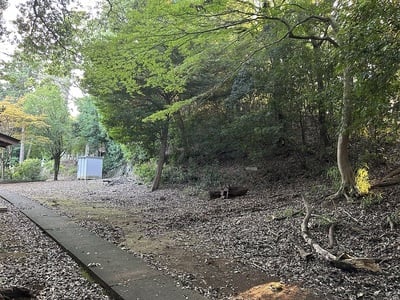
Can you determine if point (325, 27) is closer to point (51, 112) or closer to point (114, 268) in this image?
point (114, 268)

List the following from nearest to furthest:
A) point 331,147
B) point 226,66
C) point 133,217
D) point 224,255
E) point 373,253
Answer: point 373,253 → point 224,255 → point 133,217 → point 331,147 → point 226,66

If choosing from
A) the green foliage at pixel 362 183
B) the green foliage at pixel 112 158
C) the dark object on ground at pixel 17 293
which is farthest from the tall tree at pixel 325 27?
the green foliage at pixel 112 158

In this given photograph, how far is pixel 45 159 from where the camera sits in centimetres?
2322

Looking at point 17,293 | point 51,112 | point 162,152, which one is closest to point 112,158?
point 51,112

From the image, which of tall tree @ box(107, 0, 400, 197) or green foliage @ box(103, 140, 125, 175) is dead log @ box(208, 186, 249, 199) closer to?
tall tree @ box(107, 0, 400, 197)

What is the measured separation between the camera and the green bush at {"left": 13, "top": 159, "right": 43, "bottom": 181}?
1761 centimetres

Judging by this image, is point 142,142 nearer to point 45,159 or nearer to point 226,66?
point 226,66

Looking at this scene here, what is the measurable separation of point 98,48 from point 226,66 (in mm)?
4234

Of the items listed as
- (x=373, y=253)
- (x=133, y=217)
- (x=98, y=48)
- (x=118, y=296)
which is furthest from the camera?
(x=133, y=217)

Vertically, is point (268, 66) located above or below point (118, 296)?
above

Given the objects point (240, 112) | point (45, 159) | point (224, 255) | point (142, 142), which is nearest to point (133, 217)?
point (224, 255)

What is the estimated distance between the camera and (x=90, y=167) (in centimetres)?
1803

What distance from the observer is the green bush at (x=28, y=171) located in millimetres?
17611

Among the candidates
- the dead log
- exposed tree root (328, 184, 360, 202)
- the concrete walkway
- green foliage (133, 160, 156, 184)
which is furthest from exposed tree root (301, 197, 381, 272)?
green foliage (133, 160, 156, 184)
